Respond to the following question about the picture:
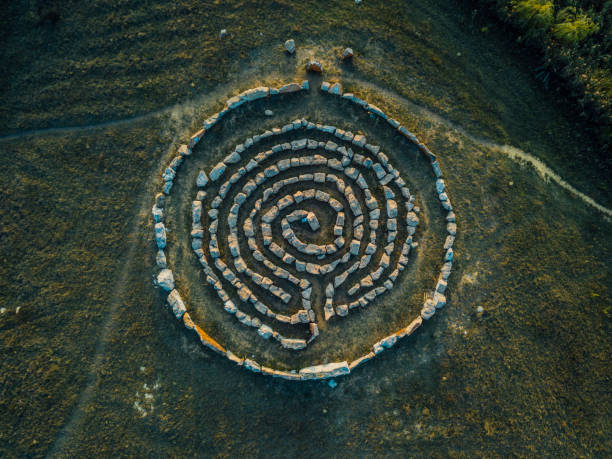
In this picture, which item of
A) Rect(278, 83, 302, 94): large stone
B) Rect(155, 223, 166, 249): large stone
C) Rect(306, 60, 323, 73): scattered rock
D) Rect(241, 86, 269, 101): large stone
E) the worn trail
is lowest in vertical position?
Rect(155, 223, 166, 249): large stone

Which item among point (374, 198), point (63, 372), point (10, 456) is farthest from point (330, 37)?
point (10, 456)

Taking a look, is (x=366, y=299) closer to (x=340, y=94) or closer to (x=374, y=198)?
(x=374, y=198)

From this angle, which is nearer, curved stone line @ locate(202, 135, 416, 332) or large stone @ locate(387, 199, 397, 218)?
curved stone line @ locate(202, 135, 416, 332)

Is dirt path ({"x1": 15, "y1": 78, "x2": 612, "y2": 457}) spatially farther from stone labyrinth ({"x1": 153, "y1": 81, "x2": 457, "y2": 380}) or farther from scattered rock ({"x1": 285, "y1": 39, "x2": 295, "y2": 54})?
scattered rock ({"x1": 285, "y1": 39, "x2": 295, "y2": 54})

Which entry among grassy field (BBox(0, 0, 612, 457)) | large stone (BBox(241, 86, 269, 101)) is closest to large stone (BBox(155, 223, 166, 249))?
grassy field (BBox(0, 0, 612, 457))

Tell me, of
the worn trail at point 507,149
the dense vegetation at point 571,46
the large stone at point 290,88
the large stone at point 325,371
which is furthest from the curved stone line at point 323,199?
the dense vegetation at point 571,46

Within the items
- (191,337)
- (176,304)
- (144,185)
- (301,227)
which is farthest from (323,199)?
(191,337)
